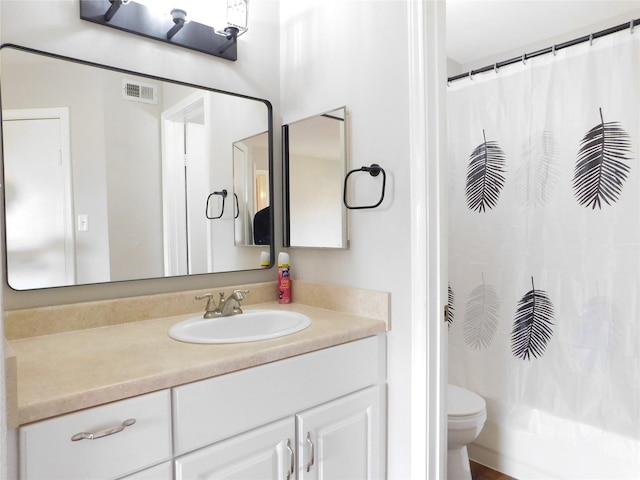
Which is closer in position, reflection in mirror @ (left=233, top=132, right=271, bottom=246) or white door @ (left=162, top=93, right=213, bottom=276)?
white door @ (left=162, top=93, right=213, bottom=276)

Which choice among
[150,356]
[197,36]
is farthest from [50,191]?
[197,36]

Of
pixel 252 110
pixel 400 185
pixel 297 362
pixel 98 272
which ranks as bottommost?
pixel 297 362

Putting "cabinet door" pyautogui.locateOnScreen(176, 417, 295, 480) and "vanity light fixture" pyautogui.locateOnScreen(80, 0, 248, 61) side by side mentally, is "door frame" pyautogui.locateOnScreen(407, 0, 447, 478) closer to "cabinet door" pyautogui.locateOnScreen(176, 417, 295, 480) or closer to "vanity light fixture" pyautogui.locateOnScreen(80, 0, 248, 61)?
"cabinet door" pyautogui.locateOnScreen(176, 417, 295, 480)

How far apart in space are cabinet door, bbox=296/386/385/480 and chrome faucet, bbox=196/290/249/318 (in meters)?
0.49

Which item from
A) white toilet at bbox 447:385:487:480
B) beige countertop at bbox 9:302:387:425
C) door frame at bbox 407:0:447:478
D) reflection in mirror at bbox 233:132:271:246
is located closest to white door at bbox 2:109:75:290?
beige countertop at bbox 9:302:387:425

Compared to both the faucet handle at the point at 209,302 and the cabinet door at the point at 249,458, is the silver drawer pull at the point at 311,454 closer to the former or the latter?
the cabinet door at the point at 249,458

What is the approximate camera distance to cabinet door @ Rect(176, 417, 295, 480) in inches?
39.9

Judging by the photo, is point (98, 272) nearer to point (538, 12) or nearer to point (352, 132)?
point (352, 132)

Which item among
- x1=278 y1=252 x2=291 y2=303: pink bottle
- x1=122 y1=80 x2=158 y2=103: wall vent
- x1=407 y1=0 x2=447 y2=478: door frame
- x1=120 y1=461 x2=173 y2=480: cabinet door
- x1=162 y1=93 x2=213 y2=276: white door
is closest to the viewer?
x1=120 y1=461 x2=173 y2=480: cabinet door

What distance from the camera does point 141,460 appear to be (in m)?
0.93

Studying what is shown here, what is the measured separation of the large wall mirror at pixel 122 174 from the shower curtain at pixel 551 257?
3.65 ft

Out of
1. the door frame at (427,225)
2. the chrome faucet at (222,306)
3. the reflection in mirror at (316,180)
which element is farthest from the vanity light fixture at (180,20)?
the chrome faucet at (222,306)

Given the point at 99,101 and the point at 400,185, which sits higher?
the point at 99,101

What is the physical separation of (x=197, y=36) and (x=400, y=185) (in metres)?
0.98
